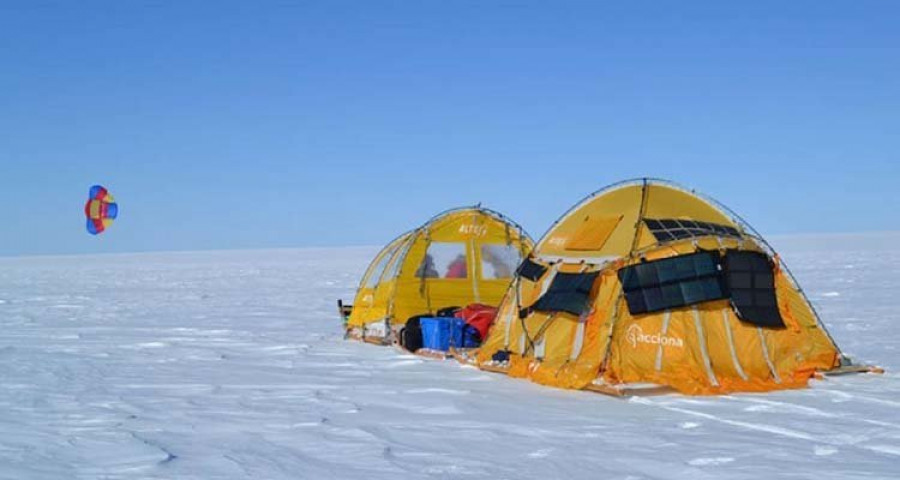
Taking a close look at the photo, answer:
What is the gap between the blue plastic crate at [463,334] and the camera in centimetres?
1423

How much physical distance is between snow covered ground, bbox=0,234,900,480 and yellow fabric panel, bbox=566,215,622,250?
6.49 feet

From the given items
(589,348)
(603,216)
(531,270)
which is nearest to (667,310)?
(589,348)

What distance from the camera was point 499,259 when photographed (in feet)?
54.8

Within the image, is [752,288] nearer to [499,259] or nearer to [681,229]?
[681,229]

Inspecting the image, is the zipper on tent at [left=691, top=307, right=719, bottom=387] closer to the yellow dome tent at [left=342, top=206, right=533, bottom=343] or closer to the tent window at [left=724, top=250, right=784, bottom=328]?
the tent window at [left=724, top=250, right=784, bottom=328]

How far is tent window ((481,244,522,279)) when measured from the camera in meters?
16.6

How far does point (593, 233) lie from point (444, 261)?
5144 mm

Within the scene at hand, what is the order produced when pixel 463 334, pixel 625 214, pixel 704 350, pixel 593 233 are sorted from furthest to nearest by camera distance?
pixel 463 334 → pixel 593 233 → pixel 625 214 → pixel 704 350

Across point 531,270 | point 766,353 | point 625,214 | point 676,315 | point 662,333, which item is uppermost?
point 625,214

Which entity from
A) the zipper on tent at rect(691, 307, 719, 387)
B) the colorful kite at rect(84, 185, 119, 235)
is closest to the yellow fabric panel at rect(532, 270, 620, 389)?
the zipper on tent at rect(691, 307, 719, 387)

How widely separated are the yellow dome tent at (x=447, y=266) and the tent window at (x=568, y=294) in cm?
446

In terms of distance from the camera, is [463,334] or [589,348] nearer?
[589,348]

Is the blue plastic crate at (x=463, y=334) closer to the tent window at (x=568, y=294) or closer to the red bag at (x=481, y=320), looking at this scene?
the red bag at (x=481, y=320)

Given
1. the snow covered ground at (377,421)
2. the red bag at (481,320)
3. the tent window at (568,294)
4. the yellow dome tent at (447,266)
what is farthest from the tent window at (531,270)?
the yellow dome tent at (447,266)
